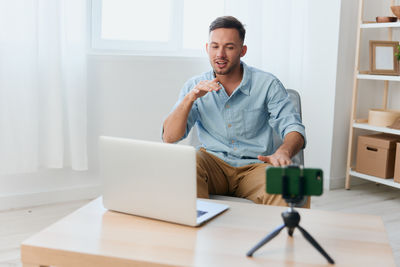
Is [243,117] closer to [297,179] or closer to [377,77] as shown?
[297,179]

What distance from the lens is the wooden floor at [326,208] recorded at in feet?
7.26

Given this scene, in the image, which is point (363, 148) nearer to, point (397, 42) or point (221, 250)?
point (397, 42)

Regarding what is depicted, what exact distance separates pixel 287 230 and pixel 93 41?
2041mm

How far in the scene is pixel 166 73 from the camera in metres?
3.03

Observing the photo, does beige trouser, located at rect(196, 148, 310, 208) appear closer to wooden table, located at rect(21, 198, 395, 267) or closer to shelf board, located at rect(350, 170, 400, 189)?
wooden table, located at rect(21, 198, 395, 267)

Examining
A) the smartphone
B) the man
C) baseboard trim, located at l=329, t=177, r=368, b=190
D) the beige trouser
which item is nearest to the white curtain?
the man

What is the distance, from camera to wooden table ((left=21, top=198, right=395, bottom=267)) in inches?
43.6

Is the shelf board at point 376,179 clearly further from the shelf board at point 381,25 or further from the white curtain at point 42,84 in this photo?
the white curtain at point 42,84

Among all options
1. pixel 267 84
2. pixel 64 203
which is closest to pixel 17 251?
pixel 64 203

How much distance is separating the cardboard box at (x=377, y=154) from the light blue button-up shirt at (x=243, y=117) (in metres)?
1.35

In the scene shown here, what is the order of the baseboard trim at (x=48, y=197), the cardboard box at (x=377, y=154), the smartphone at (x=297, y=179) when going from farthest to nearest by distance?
1. the cardboard box at (x=377, y=154)
2. the baseboard trim at (x=48, y=197)
3. the smartphone at (x=297, y=179)

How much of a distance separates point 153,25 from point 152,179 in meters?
2.02

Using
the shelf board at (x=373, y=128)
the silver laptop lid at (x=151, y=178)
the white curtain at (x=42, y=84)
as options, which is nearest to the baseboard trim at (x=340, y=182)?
the shelf board at (x=373, y=128)

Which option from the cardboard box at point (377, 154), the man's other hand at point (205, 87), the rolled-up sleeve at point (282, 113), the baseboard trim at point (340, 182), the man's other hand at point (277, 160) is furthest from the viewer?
the baseboard trim at point (340, 182)
